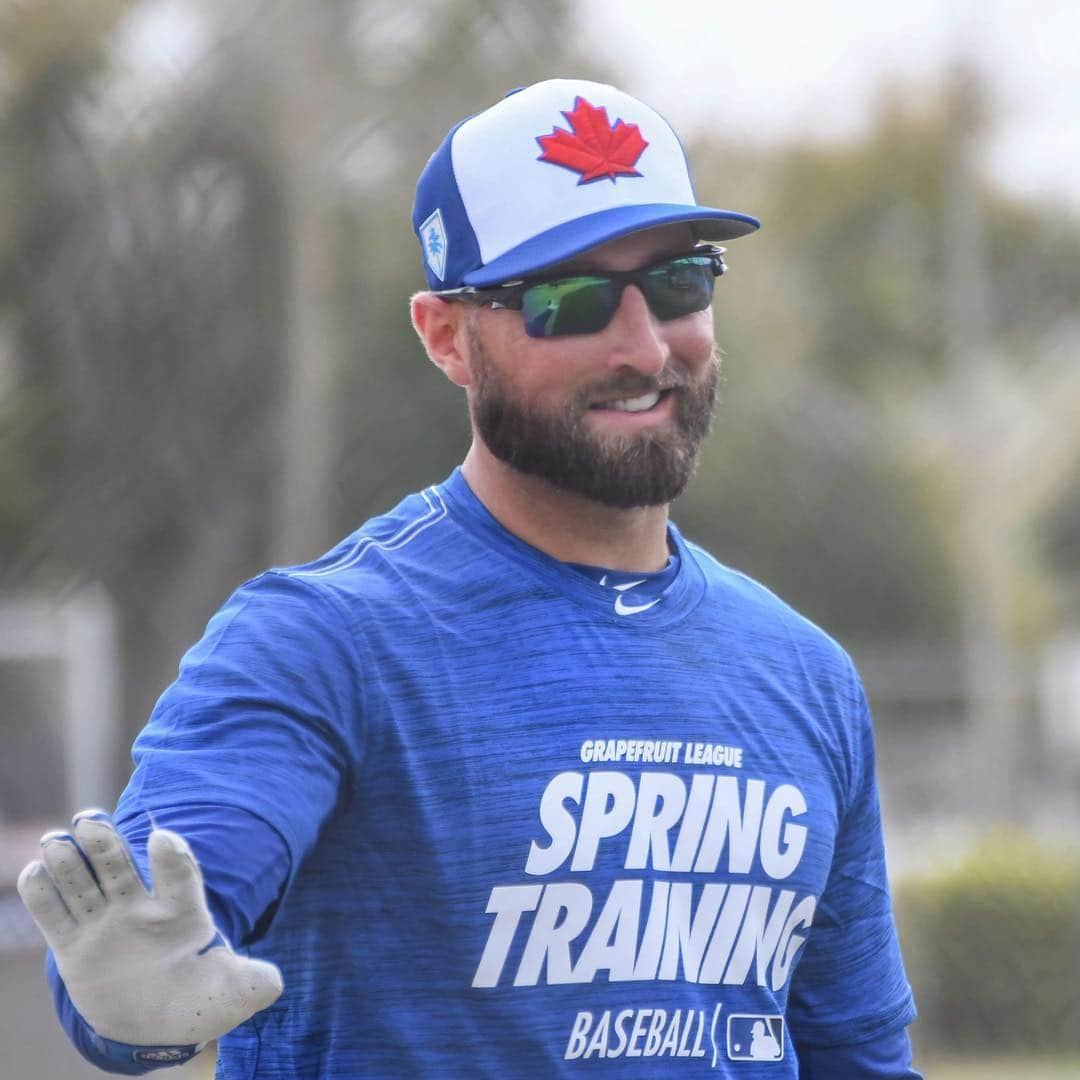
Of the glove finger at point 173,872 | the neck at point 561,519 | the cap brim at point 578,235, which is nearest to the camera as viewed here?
the glove finger at point 173,872

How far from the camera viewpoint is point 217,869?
189 centimetres

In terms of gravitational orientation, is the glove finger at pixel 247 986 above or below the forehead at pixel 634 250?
below

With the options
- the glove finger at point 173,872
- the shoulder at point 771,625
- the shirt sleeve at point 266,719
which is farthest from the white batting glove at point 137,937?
the shoulder at point 771,625

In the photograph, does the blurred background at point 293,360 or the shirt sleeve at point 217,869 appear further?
the blurred background at point 293,360

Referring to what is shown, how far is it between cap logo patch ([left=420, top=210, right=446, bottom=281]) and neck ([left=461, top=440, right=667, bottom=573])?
235 millimetres

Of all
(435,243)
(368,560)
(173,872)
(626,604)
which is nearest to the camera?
(173,872)

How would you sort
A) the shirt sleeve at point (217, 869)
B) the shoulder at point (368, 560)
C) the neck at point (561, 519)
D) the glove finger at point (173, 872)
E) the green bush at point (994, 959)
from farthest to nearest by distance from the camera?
the green bush at point (994, 959), the neck at point (561, 519), the shoulder at point (368, 560), the shirt sleeve at point (217, 869), the glove finger at point (173, 872)

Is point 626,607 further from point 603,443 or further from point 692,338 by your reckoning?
point 692,338

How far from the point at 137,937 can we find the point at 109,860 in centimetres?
8

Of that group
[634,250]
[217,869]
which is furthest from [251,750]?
[634,250]

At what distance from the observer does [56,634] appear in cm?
1311

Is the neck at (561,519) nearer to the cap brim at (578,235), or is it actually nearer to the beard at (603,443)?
the beard at (603,443)

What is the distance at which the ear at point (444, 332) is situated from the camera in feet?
8.34

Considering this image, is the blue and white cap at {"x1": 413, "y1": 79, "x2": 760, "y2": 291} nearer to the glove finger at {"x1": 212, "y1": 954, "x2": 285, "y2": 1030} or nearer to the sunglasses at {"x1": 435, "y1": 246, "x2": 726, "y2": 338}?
the sunglasses at {"x1": 435, "y1": 246, "x2": 726, "y2": 338}
